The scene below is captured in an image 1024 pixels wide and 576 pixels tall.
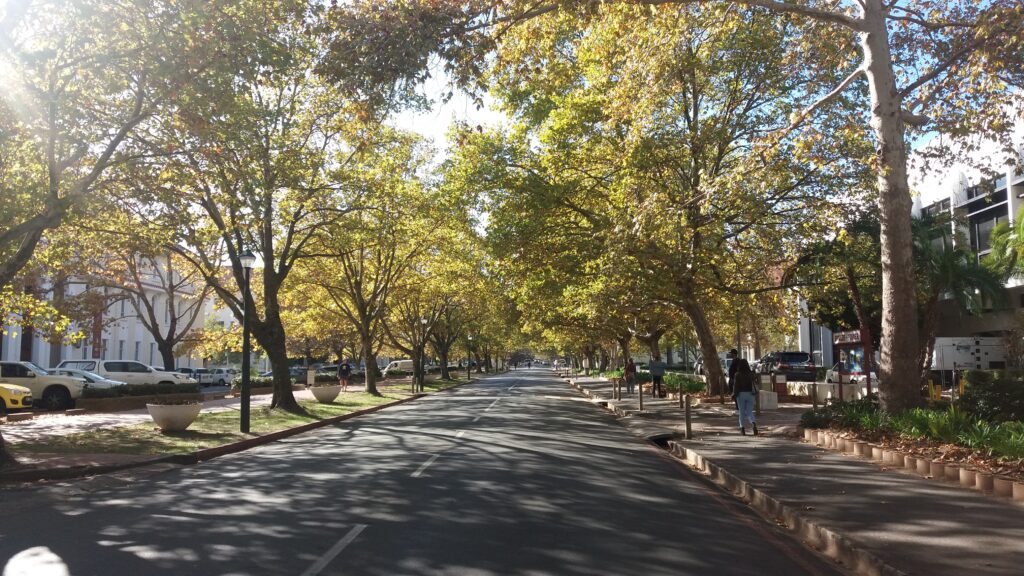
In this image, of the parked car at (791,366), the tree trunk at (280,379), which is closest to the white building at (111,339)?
the tree trunk at (280,379)

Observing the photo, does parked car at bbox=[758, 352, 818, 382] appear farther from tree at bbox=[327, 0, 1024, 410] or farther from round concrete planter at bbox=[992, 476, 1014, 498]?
round concrete planter at bbox=[992, 476, 1014, 498]

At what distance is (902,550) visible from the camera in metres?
6.02

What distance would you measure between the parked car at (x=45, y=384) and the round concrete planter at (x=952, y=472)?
2494 cm

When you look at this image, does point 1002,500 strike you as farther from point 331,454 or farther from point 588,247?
point 588,247

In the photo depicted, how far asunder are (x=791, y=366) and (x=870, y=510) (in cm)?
3272

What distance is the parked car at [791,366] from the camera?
120 feet

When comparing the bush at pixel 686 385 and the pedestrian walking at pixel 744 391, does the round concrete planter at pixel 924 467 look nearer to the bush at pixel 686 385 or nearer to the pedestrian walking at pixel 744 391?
the pedestrian walking at pixel 744 391

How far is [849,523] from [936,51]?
10.5m

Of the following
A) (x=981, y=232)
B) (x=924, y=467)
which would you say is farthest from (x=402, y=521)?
(x=981, y=232)

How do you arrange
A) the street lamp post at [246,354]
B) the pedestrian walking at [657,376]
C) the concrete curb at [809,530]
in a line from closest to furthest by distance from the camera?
the concrete curb at [809,530] < the street lamp post at [246,354] < the pedestrian walking at [657,376]

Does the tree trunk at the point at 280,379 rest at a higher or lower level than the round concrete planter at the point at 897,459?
higher

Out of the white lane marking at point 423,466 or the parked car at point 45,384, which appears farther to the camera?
the parked car at point 45,384

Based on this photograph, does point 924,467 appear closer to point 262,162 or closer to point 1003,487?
point 1003,487

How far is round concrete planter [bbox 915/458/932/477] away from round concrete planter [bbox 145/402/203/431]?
1439 cm
